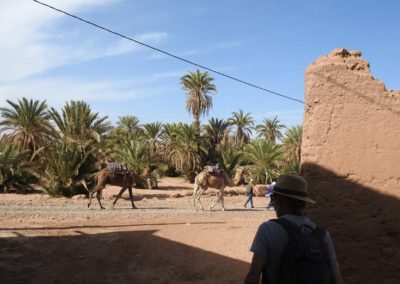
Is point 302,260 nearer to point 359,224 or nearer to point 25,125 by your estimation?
point 359,224

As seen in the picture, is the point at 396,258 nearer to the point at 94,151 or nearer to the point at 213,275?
the point at 213,275

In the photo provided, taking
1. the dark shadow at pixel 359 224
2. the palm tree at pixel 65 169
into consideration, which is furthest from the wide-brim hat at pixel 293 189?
the palm tree at pixel 65 169

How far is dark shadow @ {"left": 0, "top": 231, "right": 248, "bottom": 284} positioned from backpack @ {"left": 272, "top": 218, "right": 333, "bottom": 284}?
4.70 meters

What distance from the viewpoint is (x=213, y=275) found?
7430 millimetres

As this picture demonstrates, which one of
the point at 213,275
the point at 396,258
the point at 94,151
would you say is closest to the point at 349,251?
the point at 396,258

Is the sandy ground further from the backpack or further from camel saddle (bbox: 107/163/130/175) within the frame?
the backpack

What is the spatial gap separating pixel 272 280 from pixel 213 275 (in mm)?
4931

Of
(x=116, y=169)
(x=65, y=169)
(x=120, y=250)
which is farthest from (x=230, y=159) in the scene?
(x=120, y=250)

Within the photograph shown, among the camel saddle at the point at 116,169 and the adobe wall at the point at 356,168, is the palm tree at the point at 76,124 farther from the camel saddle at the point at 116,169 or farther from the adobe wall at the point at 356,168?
the adobe wall at the point at 356,168

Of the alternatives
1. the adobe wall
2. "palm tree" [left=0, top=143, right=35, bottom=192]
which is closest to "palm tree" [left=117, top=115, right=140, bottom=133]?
"palm tree" [left=0, top=143, right=35, bottom=192]

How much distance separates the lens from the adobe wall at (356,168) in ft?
17.7

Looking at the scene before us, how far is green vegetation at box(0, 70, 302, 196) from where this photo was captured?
20.5 meters

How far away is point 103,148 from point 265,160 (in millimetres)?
11057

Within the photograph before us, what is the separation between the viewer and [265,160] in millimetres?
28781
